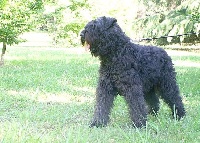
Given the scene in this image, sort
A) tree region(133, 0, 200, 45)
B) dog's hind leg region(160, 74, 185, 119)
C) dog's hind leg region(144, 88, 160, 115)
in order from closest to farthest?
dog's hind leg region(160, 74, 185, 119), dog's hind leg region(144, 88, 160, 115), tree region(133, 0, 200, 45)

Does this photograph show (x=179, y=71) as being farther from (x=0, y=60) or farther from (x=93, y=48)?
(x=93, y=48)

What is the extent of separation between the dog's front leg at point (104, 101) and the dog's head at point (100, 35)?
1.30ft

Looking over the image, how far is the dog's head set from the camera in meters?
4.59

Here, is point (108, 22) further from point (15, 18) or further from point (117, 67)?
point (15, 18)

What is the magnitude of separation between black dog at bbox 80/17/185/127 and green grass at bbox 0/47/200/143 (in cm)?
24

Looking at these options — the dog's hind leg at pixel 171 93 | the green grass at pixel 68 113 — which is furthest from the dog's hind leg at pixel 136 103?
the dog's hind leg at pixel 171 93

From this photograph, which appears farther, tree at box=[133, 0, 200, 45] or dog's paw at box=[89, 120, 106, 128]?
tree at box=[133, 0, 200, 45]

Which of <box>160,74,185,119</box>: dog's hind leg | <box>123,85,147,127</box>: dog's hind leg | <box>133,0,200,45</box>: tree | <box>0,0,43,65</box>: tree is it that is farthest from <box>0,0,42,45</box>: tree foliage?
<box>133,0,200,45</box>: tree

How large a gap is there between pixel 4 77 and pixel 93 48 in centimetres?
471

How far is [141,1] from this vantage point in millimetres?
20438

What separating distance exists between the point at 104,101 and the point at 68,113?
906mm

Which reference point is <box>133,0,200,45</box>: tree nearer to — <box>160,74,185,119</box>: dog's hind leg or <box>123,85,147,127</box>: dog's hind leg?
<box>160,74,185,119</box>: dog's hind leg

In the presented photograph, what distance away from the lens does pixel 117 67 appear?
15.7 ft

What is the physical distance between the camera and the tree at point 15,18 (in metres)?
10.7
